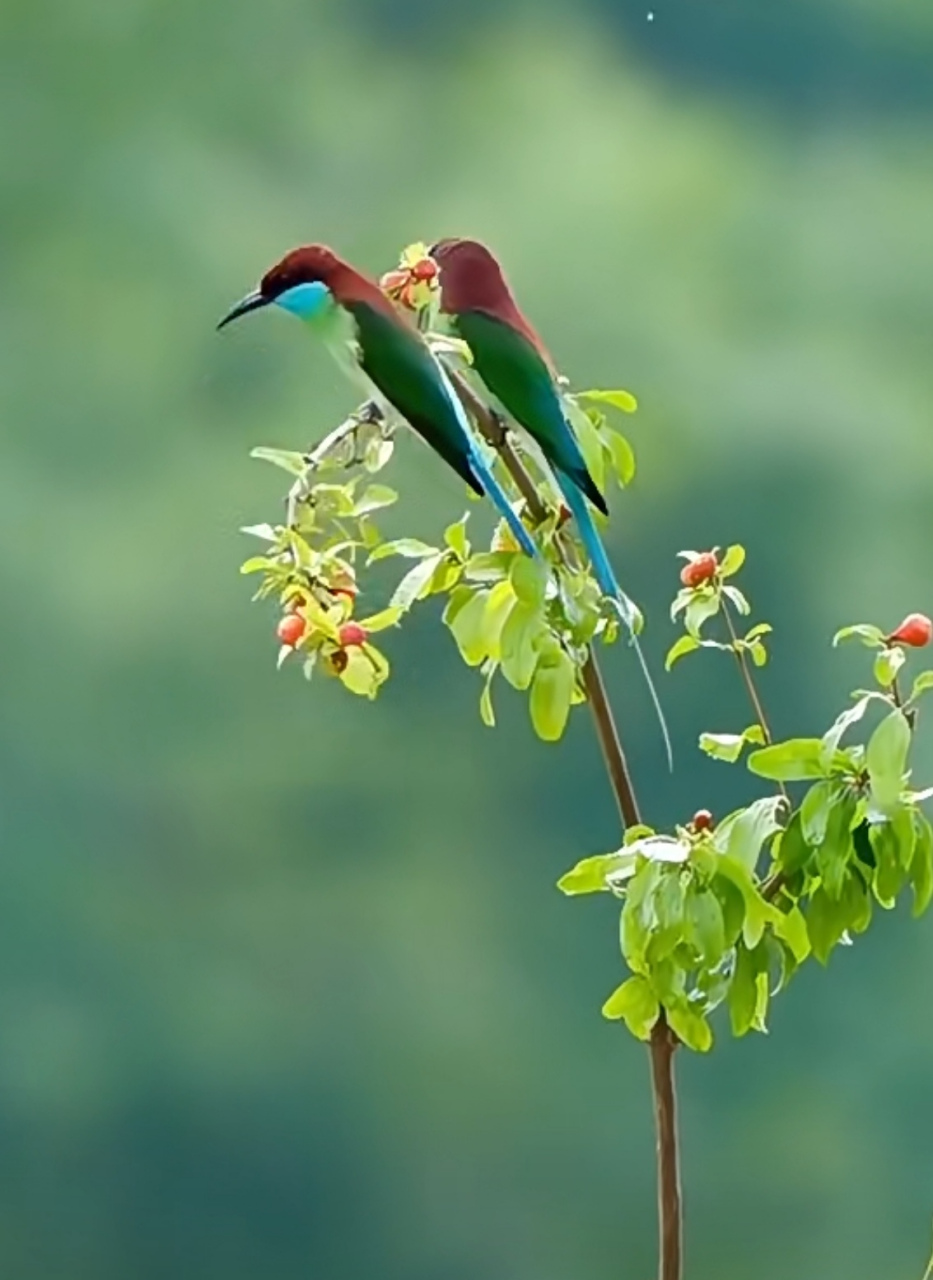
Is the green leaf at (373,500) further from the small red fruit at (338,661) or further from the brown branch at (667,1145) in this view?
the brown branch at (667,1145)

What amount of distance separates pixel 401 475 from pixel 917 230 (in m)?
A: 0.43

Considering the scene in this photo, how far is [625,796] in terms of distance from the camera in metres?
1.02

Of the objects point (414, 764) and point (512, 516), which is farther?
point (414, 764)

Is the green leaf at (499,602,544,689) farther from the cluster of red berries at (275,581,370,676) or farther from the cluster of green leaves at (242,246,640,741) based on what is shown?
the cluster of red berries at (275,581,370,676)

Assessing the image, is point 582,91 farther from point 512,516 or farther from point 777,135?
point 512,516

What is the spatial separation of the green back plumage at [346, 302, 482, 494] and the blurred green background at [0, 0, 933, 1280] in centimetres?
43

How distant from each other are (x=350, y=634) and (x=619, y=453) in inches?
7.1

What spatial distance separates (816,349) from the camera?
4.66 ft

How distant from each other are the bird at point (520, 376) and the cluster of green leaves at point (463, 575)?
12mm

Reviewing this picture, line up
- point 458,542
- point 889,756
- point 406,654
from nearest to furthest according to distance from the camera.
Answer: point 889,756 → point 458,542 → point 406,654

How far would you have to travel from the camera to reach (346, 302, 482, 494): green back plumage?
3.01 ft

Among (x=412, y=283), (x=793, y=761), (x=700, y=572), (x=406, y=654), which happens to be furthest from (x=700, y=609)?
(x=406, y=654)

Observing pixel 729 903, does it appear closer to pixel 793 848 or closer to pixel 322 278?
pixel 793 848

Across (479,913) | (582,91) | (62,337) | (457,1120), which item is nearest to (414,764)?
(479,913)
